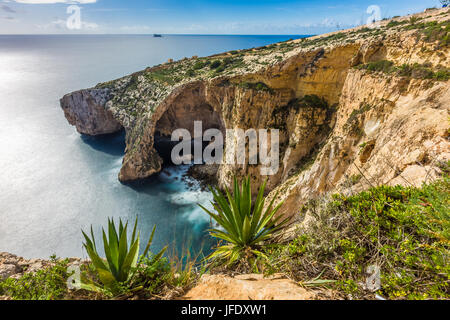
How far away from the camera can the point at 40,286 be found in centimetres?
226

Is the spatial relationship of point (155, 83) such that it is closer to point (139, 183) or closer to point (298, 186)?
point (139, 183)

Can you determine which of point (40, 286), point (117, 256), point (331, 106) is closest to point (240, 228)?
point (117, 256)

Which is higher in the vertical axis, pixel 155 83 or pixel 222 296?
pixel 155 83

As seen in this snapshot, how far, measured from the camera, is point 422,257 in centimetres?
194

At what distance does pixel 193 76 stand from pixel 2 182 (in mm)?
22322

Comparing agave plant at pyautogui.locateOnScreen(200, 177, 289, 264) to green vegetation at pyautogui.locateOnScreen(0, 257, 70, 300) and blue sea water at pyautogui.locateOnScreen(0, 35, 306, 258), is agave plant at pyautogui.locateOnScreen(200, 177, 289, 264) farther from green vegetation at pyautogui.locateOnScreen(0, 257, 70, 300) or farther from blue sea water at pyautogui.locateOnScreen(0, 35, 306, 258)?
blue sea water at pyautogui.locateOnScreen(0, 35, 306, 258)

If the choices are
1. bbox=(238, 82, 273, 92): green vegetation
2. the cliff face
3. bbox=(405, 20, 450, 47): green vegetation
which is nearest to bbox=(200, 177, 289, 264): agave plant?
the cliff face

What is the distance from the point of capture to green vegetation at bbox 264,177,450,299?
5.86 feet

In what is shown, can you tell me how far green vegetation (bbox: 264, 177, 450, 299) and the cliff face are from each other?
3.19 ft

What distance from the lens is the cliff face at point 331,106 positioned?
5.74 m

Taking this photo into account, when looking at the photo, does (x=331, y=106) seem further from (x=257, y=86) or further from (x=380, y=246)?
(x=380, y=246)

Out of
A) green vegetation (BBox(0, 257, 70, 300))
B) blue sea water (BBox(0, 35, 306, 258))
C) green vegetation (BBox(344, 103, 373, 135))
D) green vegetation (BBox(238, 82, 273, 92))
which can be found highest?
green vegetation (BBox(238, 82, 273, 92))

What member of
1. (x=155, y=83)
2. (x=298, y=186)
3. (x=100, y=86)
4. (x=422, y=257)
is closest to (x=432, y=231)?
(x=422, y=257)

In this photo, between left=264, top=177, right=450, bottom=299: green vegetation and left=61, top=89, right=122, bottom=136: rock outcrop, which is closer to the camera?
left=264, top=177, right=450, bottom=299: green vegetation
